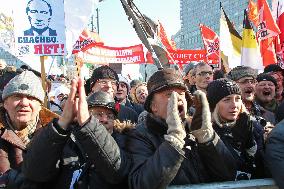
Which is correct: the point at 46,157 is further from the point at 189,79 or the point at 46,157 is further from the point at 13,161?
the point at 189,79

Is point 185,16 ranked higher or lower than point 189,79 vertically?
higher

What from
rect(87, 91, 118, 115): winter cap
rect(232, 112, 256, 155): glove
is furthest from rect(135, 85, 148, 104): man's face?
rect(232, 112, 256, 155): glove

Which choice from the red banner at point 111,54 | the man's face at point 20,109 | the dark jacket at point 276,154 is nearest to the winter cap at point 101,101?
the man's face at point 20,109

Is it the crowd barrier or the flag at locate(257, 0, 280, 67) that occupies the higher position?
the flag at locate(257, 0, 280, 67)

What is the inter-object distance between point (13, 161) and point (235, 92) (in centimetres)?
186

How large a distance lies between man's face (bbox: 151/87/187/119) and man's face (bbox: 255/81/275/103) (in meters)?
2.45

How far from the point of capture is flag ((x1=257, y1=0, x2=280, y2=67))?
726 cm

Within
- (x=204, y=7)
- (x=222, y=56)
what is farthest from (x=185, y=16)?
(x=222, y=56)

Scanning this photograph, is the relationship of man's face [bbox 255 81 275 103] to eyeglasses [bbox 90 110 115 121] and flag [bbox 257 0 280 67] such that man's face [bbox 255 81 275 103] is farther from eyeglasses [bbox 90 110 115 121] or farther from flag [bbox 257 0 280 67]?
eyeglasses [bbox 90 110 115 121]

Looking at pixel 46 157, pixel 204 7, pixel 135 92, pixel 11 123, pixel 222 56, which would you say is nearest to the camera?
pixel 46 157

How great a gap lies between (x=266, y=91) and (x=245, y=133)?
233 cm

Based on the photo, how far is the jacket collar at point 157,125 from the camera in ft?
9.13

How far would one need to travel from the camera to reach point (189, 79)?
19.7 feet

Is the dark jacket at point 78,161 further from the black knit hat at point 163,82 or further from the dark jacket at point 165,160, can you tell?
the black knit hat at point 163,82
